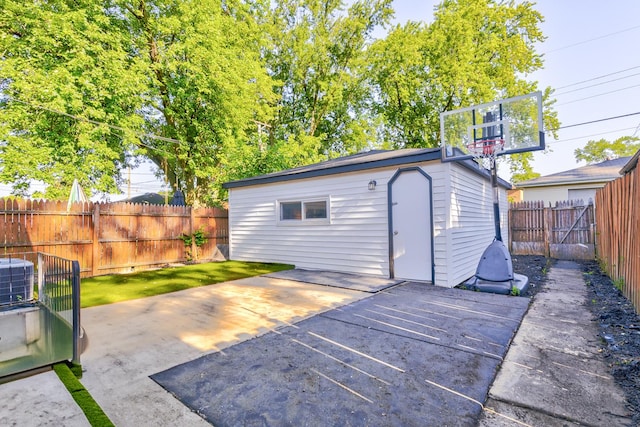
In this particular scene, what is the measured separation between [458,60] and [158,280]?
17352 millimetres

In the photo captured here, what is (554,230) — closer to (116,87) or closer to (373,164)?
(373,164)

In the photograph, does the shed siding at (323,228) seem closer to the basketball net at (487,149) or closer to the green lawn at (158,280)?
the green lawn at (158,280)

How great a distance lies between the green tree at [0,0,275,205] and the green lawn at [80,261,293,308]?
491 centimetres

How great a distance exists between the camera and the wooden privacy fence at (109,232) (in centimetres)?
607

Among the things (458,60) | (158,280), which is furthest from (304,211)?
(458,60)

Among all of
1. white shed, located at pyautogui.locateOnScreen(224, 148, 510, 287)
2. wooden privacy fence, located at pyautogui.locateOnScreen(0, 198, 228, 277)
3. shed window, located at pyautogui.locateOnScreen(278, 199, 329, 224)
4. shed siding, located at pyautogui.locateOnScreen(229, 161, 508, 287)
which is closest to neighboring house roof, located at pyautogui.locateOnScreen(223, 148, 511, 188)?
white shed, located at pyautogui.locateOnScreen(224, 148, 510, 287)

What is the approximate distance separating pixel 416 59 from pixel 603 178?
10515mm

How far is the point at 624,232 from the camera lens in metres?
4.61

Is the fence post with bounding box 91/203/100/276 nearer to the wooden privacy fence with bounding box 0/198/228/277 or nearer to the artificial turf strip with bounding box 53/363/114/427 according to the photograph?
the wooden privacy fence with bounding box 0/198/228/277

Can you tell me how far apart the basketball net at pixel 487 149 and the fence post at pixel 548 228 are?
6295mm

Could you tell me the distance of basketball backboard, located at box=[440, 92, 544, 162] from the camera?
4961mm

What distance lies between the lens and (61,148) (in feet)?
30.3

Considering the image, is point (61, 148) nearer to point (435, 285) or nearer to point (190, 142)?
point (190, 142)

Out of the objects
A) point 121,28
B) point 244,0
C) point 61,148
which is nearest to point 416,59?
point 244,0
